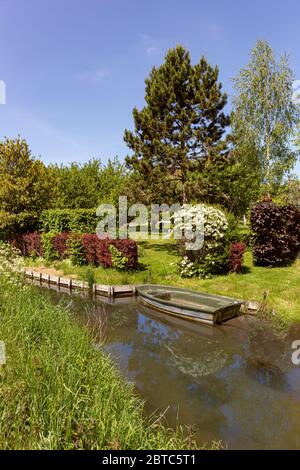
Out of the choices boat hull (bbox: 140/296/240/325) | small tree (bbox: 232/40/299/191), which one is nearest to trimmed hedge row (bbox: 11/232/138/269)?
boat hull (bbox: 140/296/240/325)

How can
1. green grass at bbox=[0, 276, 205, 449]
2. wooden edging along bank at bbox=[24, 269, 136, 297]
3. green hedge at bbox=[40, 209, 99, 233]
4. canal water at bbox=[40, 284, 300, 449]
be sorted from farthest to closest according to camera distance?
green hedge at bbox=[40, 209, 99, 233] < wooden edging along bank at bbox=[24, 269, 136, 297] < canal water at bbox=[40, 284, 300, 449] < green grass at bbox=[0, 276, 205, 449]

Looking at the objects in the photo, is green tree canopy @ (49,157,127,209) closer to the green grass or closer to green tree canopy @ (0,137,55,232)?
green tree canopy @ (0,137,55,232)

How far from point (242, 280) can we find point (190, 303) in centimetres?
245

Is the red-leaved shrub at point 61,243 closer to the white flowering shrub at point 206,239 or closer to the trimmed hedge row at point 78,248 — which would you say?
the trimmed hedge row at point 78,248

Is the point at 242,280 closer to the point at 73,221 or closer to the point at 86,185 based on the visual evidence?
the point at 73,221

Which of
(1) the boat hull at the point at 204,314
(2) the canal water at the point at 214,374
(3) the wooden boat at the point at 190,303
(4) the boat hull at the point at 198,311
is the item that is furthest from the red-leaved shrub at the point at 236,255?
(2) the canal water at the point at 214,374

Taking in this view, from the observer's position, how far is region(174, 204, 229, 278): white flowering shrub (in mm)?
12461

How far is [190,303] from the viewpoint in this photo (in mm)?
10734

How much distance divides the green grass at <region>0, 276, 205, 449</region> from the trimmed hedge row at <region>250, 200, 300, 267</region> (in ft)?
30.2

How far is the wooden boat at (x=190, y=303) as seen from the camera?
9516 mm

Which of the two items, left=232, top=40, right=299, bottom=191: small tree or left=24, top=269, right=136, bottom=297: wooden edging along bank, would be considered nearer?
left=24, top=269, right=136, bottom=297: wooden edging along bank

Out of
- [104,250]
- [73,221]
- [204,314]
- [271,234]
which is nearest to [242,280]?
[271,234]

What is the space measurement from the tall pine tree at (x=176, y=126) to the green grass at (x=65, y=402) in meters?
13.7

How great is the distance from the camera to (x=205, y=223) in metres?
12.5
